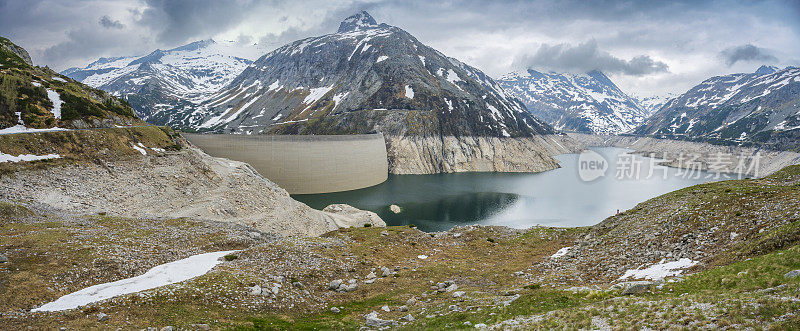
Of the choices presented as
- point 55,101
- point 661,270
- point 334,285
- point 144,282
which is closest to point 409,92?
point 55,101

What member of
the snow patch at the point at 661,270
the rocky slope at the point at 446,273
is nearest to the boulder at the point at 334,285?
the rocky slope at the point at 446,273

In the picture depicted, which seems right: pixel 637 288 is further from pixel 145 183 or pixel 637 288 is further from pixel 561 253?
pixel 145 183

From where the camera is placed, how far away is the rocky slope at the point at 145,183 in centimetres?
3678

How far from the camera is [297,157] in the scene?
9056 centimetres

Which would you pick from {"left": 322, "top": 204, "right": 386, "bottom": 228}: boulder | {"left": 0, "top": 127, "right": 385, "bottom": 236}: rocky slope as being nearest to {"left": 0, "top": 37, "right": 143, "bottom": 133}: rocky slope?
{"left": 0, "top": 127, "right": 385, "bottom": 236}: rocky slope

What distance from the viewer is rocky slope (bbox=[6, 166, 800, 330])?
12766 millimetres

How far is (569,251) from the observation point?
27562mm

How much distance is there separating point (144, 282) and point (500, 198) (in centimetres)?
8654

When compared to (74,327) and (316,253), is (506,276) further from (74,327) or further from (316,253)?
(74,327)

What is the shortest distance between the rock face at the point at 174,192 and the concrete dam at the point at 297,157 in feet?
77.5

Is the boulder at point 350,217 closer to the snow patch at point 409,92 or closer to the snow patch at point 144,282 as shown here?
the snow patch at point 144,282

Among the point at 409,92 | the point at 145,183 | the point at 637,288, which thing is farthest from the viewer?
the point at 409,92

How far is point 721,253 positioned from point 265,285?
74.2 ft

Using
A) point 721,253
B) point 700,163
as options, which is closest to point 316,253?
point 721,253
